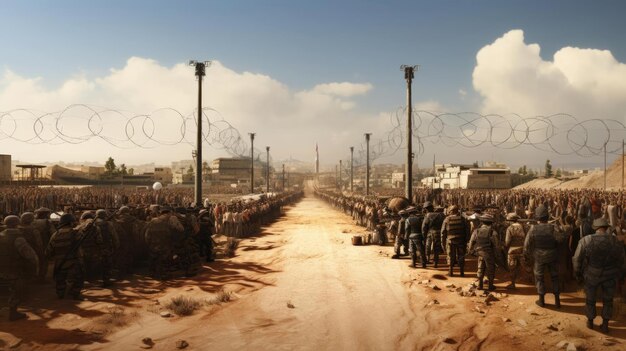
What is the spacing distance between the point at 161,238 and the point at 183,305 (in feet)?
9.56

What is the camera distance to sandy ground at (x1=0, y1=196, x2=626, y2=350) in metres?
5.59

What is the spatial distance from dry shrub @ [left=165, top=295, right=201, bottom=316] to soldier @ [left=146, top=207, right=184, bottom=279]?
2.21 m

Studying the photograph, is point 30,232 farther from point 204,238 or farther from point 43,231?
point 204,238

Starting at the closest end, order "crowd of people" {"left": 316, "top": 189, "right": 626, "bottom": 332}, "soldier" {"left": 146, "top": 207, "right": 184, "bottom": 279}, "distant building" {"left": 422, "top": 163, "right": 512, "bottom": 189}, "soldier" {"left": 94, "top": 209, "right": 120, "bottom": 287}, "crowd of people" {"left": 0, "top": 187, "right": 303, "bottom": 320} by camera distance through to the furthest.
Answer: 1. "crowd of people" {"left": 316, "top": 189, "right": 626, "bottom": 332}
2. "crowd of people" {"left": 0, "top": 187, "right": 303, "bottom": 320}
3. "soldier" {"left": 94, "top": 209, "right": 120, "bottom": 287}
4. "soldier" {"left": 146, "top": 207, "right": 184, "bottom": 279}
5. "distant building" {"left": 422, "top": 163, "right": 512, "bottom": 189}

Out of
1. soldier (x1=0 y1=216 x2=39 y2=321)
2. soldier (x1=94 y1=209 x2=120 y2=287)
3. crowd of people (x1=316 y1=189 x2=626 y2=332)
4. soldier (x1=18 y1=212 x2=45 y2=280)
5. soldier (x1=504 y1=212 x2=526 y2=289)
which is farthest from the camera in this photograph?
soldier (x1=94 y1=209 x2=120 y2=287)

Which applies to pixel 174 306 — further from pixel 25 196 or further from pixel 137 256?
pixel 25 196

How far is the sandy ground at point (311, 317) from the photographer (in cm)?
559

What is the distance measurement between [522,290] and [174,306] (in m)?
7.25

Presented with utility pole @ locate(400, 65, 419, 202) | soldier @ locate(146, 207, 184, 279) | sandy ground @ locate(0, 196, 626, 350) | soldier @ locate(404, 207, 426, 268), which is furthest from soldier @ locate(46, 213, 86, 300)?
utility pole @ locate(400, 65, 419, 202)

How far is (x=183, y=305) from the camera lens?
23.1ft

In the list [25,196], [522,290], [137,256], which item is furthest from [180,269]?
[25,196]

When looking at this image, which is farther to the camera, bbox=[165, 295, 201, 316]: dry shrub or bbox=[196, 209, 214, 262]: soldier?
bbox=[196, 209, 214, 262]: soldier

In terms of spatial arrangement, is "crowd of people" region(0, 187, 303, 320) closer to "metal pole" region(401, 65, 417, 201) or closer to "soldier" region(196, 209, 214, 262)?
"soldier" region(196, 209, 214, 262)

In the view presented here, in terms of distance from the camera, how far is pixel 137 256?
10375 millimetres
